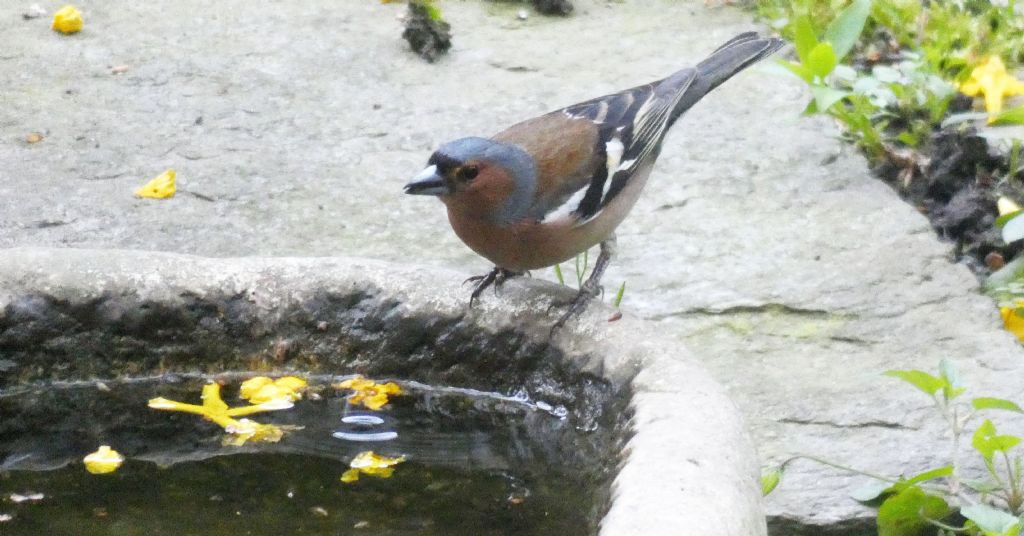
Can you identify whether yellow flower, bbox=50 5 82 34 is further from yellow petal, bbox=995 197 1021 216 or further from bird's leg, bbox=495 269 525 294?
yellow petal, bbox=995 197 1021 216

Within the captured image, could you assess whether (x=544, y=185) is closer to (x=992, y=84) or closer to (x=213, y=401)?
(x=213, y=401)

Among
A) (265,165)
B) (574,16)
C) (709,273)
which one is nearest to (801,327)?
(709,273)

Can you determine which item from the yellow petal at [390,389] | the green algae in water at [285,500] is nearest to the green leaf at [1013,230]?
the green algae in water at [285,500]

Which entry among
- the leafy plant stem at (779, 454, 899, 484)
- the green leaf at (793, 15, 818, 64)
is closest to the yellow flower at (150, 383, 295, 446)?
the leafy plant stem at (779, 454, 899, 484)

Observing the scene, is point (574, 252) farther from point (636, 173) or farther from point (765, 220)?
point (765, 220)

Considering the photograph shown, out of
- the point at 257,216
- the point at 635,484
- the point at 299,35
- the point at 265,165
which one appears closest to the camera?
the point at 635,484

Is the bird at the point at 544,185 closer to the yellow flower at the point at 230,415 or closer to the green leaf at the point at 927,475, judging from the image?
the yellow flower at the point at 230,415

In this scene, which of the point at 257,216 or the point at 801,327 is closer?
the point at 801,327
